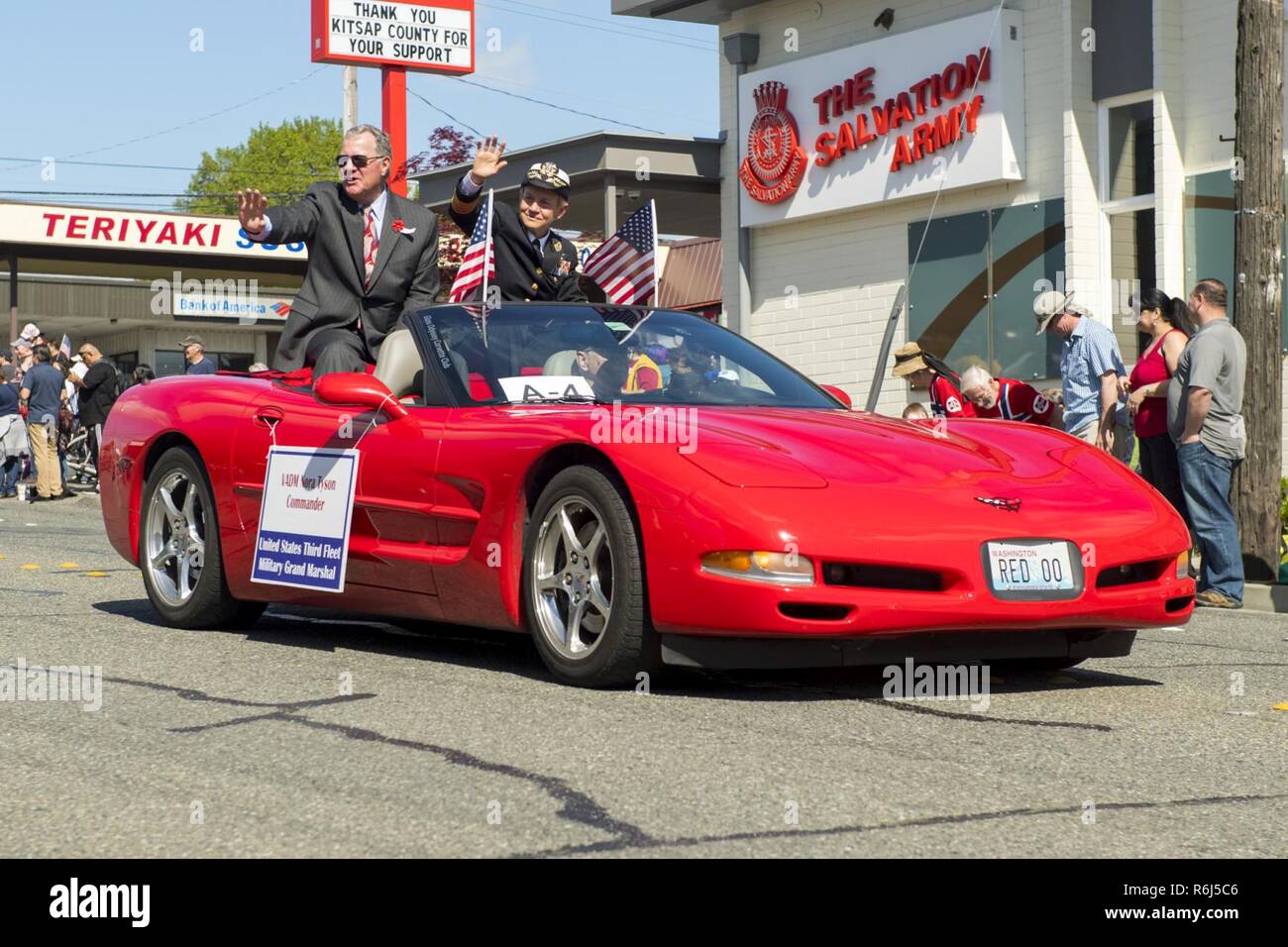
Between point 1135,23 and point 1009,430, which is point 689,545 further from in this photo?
point 1135,23

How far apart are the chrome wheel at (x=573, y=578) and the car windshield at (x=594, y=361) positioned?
69cm

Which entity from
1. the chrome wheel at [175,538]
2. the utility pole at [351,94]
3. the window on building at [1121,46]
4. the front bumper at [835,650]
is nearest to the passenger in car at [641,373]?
the front bumper at [835,650]

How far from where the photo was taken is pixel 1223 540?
32.2 feet

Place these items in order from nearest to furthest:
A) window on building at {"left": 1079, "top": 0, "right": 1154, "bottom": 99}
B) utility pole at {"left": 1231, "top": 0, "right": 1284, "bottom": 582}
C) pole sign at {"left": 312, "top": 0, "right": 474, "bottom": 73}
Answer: utility pole at {"left": 1231, "top": 0, "right": 1284, "bottom": 582}, window on building at {"left": 1079, "top": 0, "right": 1154, "bottom": 99}, pole sign at {"left": 312, "top": 0, "right": 474, "bottom": 73}

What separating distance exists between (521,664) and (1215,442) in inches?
198

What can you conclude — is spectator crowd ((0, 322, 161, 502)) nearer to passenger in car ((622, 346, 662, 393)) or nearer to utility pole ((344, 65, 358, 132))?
utility pole ((344, 65, 358, 132))

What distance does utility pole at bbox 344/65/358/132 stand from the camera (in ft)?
78.6

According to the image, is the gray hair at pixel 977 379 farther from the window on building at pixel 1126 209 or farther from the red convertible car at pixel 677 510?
the window on building at pixel 1126 209

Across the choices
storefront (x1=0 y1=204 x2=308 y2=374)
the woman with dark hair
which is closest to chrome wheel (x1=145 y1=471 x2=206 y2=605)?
the woman with dark hair

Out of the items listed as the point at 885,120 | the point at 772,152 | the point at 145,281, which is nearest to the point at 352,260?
the point at 885,120

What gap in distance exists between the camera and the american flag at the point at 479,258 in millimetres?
7922

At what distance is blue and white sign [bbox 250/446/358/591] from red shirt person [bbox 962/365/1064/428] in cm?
449

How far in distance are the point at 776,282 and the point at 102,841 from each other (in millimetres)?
17562

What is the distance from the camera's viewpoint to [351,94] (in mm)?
24250
